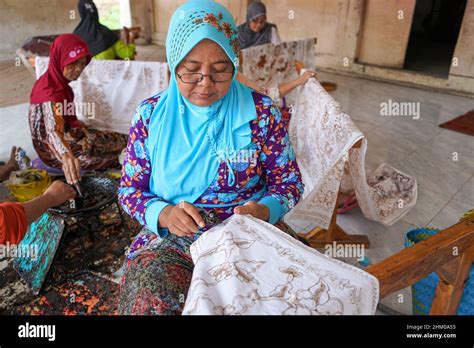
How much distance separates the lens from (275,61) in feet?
12.9

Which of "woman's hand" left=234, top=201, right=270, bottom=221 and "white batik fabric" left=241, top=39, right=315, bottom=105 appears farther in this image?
"white batik fabric" left=241, top=39, right=315, bottom=105

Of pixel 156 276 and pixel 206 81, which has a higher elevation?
pixel 206 81

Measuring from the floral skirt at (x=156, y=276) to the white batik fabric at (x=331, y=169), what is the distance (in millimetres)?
968

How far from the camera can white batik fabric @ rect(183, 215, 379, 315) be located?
3.01ft

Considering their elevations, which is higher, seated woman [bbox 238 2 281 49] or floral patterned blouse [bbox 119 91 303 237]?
seated woman [bbox 238 2 281 49]

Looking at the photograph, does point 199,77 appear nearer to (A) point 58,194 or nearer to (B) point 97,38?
(A) point 58,194

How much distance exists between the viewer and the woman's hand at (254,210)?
127 centimetres

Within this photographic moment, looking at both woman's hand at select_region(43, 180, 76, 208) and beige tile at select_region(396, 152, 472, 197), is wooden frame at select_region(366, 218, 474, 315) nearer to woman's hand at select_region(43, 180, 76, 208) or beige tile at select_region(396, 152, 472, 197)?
woman's hand at select_region(43, 180, 76, 208)

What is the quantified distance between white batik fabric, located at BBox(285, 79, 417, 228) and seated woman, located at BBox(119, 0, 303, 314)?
58 centimetres

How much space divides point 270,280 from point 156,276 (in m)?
0.37

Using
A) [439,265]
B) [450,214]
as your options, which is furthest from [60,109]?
[450,214]

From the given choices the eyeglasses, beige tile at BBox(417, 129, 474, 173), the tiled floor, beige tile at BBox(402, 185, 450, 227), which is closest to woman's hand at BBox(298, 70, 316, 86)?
the tiled floor
